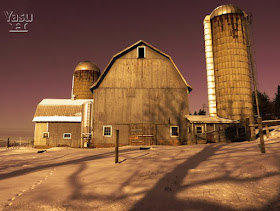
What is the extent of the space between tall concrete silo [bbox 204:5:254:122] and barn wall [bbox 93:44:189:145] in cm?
596

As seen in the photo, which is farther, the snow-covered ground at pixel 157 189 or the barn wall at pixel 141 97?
the barn wall at pixel 141 97

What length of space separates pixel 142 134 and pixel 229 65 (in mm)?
13544

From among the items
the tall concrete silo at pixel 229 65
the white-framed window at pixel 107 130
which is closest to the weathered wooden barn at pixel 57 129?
the white-framed window at pixel 107 130

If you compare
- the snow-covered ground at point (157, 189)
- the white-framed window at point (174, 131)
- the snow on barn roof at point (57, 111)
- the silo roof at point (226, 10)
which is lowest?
the snow-covered ground at point (157, 189)

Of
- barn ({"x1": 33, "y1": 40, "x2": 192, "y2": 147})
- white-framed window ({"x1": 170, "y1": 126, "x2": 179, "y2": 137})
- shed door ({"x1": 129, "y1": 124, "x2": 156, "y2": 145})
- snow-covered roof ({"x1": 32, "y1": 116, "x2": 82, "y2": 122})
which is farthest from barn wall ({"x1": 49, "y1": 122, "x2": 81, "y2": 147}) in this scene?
white-framed window ({"x1": 170, "y1": 126, "x2": 179, "y2": 137})

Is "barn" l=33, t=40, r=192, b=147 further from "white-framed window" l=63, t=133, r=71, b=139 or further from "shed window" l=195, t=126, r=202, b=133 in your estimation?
"white-framed window" l=63, t=133, r=71, b=139

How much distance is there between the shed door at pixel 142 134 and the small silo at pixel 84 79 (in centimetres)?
2018

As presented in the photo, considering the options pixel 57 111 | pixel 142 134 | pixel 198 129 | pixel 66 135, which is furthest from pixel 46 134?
pixel 198 129

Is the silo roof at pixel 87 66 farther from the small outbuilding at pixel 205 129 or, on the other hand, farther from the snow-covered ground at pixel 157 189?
the snow-covered ground at pixel 157 189

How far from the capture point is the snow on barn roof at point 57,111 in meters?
22.8

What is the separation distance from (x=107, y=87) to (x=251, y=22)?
67.1 ft

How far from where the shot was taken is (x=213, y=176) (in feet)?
16.8

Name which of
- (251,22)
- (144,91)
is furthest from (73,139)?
(251,22)

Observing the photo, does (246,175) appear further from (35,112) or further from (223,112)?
(35,112)
